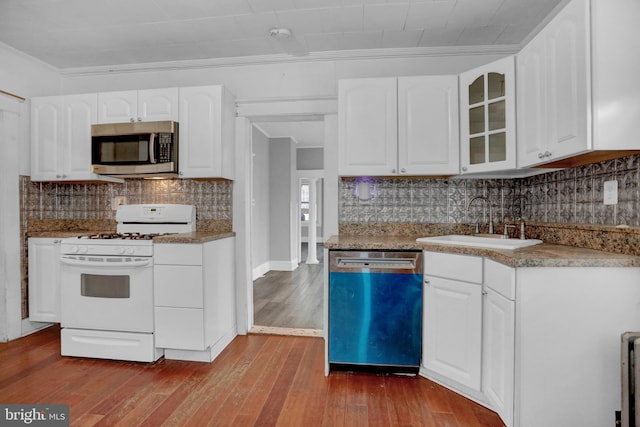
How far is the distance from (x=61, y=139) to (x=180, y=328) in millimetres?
1991

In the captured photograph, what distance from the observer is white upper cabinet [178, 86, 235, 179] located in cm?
275

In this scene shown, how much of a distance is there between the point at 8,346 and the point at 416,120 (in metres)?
3.61

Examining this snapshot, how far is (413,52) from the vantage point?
2857mm

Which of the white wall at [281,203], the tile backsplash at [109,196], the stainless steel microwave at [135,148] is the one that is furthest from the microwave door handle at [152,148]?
the white wall at [281,203]

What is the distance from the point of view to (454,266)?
1.99 metres

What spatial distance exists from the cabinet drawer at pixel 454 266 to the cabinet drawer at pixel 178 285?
1557mm

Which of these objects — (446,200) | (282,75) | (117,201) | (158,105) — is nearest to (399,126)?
(446,200)

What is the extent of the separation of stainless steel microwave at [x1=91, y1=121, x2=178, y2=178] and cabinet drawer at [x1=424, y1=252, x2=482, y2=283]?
2.06 meters

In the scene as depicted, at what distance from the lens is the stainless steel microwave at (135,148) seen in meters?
2.73

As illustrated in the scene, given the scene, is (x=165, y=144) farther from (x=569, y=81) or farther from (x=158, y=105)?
(x=569, y=81)

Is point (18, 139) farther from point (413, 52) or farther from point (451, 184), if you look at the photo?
point (451, 184)

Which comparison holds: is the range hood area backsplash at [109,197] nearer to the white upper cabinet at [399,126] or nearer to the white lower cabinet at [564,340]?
the white upper cabinet at [399,126]

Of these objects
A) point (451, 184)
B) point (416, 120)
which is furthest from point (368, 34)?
point (451, 184)

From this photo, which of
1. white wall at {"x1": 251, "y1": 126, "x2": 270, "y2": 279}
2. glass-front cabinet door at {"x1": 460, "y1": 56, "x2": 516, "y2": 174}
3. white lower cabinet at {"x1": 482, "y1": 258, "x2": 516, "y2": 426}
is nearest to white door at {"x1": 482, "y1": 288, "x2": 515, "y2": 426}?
white lower cabinet at {"x1": 482, "y1": 258, "x2": 516, "y2": 426}
